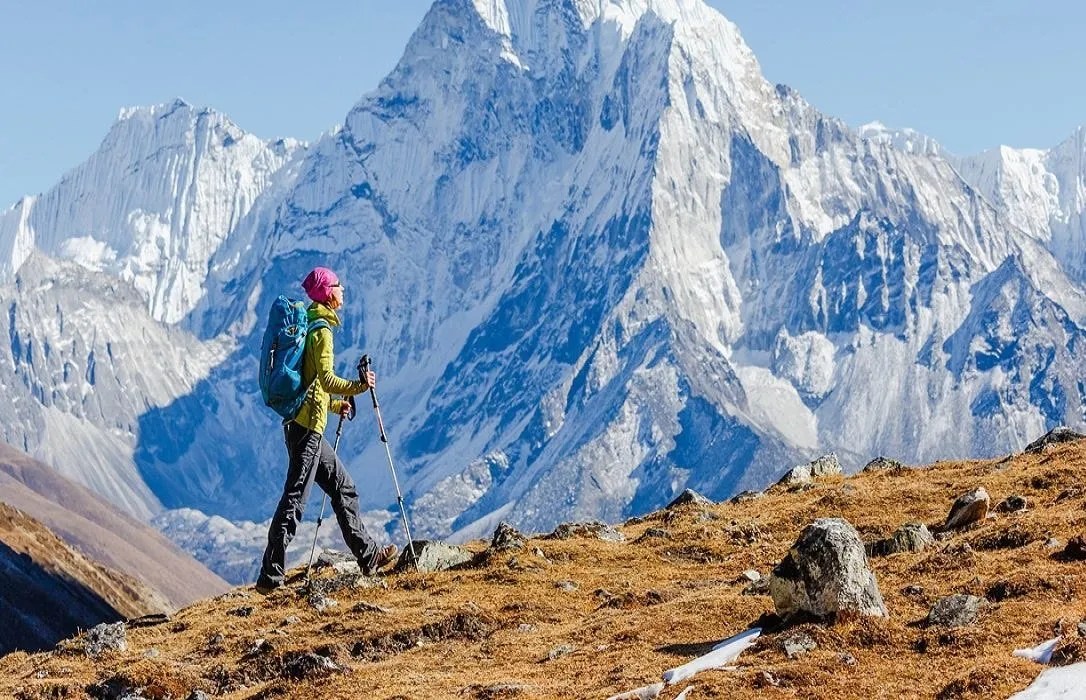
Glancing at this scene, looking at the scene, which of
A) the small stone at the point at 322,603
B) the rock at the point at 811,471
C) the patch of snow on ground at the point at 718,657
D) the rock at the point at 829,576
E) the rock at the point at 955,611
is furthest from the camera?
the rock at the point at 811,471

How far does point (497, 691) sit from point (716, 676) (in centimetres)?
332

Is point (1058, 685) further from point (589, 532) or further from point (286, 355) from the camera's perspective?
point (589, 532)

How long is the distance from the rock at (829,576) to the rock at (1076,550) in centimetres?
458

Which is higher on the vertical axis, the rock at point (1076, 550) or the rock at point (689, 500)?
the rock at point (689, 500)

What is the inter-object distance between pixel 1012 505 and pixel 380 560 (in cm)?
1425

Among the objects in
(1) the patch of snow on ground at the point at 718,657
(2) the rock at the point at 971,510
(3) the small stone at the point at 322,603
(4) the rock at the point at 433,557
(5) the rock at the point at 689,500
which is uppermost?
(5) the rock at the point at 689,500

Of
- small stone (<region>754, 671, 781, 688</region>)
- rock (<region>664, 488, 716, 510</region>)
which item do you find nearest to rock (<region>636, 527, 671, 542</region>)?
rock (<region>664, 488, 716, 510</region>)

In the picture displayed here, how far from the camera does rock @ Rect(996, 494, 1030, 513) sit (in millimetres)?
33688

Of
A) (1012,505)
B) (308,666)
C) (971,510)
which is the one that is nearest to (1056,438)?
(1012,505)

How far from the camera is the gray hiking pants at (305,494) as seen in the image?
3334cm

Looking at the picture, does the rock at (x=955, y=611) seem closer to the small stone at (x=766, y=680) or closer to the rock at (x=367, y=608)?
the small stone at (x=766, y=680)

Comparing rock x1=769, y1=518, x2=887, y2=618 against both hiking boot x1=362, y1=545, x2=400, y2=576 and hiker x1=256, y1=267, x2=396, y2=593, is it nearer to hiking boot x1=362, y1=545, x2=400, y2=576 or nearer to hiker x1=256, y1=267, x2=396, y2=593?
hiker x1=256, y1=267, x2=396, y2=593

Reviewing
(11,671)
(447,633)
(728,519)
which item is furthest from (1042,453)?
(11,671)

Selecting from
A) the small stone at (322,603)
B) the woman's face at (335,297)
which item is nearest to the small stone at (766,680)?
the small stone at (322,603)
